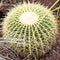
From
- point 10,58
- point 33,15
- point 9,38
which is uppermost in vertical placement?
point 33,15

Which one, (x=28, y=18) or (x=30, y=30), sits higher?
(x=28, y=18)

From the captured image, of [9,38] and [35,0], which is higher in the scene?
[35,0]

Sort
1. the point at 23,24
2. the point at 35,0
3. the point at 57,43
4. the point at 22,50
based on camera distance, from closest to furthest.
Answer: the point at 23,24 → the point at 22,50 → the point at 57,43 → the point at 35,0

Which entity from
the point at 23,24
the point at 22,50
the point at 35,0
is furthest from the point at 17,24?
the point at 35,0

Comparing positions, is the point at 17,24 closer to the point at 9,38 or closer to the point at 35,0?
the point at 9,38
